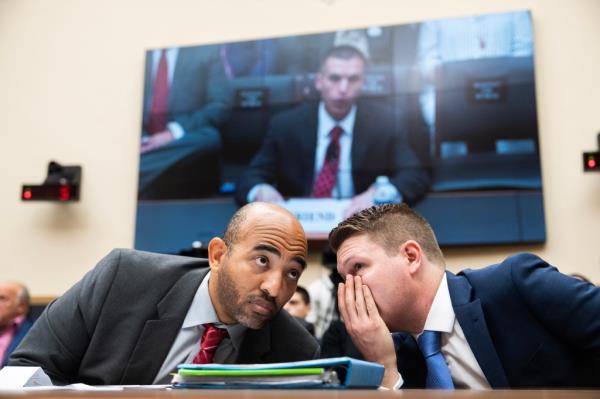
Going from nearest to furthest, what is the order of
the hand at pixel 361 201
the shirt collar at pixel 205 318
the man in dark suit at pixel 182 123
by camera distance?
1. the shirt collar at pixel 205 318
2. the hand at pixel 361 201
3. the man in dark suit at pixel 182 123

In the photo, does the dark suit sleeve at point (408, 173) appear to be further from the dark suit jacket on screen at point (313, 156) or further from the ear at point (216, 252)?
the ear at point (216, 252)

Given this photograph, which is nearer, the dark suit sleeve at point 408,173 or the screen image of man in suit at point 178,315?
the screen image of man in suit at point 178,315

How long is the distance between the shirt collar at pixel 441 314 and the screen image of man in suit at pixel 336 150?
298 cm

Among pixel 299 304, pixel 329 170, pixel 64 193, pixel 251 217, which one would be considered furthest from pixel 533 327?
pixel 64 193

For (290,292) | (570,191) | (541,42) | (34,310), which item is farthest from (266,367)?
(541,42)

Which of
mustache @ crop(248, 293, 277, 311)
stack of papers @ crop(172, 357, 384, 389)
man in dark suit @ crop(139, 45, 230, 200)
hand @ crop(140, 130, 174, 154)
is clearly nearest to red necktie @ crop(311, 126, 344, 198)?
man in dark suit @ crop(139, 45, 230, 200)

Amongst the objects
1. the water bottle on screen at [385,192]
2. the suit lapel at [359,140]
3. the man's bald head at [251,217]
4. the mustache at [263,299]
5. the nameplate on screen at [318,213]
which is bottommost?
the mustache at [263,299]

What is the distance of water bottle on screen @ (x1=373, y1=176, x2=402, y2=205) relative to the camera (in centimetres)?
469

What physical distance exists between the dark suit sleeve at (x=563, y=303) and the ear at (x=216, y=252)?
0.78 metres

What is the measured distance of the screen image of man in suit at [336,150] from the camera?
4.75 m

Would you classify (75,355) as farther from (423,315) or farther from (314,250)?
(314,250)

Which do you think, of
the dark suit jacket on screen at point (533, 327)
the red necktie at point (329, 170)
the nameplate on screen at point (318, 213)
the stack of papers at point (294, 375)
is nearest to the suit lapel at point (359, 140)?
the red necktie at point (329, 170)

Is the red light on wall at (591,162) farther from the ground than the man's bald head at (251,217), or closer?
farther from the ground

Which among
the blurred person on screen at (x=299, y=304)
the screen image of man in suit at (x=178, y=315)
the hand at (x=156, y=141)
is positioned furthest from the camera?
the hand at (x=156, y=141)
